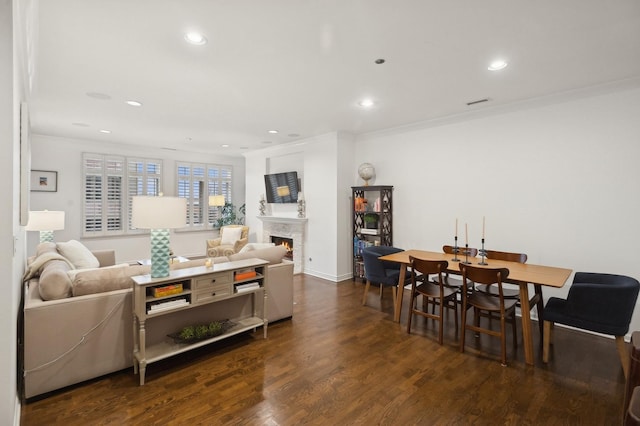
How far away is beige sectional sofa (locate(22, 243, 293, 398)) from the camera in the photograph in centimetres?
226

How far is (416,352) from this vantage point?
3.07 meters

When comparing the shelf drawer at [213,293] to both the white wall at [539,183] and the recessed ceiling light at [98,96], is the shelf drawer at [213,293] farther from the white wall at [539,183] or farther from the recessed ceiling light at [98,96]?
the white wall at [539,183]

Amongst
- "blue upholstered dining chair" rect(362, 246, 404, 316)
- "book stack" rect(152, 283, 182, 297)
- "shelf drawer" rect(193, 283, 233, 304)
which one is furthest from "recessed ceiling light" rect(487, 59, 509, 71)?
"book stack" rect(152, 283, 182, 297)

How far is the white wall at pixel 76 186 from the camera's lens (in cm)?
613

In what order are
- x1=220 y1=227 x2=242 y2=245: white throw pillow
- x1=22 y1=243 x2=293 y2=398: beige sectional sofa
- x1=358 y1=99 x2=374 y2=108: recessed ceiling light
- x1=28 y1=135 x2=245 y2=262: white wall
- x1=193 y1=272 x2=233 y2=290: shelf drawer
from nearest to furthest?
1. x1=22 y1=243 x2=293 y2=398: beige sectional sofa
2. x1=193 y1=272 x2=233 y2=290: shelf drawer
3. x1=358 y1=99 x2=374 y2=108: recessed ceiling light
4. x1=28 y1=135 x2=245 y2=262: white wall
5. x1=220 y1=227 x2=242 y2=245: white throw pillow

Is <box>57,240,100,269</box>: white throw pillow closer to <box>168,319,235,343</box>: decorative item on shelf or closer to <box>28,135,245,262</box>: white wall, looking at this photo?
<box>168,319,235,343</box>: decorative item on shelf

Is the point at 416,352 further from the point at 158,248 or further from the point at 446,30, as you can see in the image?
the point at 446,30

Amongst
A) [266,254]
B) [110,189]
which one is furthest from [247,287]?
[110,189]

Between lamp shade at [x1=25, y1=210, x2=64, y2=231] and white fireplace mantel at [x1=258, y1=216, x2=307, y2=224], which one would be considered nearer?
lamp shade at [x1=25, y1=210, x2=64, y2=231]

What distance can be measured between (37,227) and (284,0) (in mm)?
4282

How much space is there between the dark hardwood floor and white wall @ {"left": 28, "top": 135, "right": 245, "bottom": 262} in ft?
17.0

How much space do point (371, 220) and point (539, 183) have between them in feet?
8.24

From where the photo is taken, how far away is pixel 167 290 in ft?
8.69

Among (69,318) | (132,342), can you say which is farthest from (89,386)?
(69,318)
